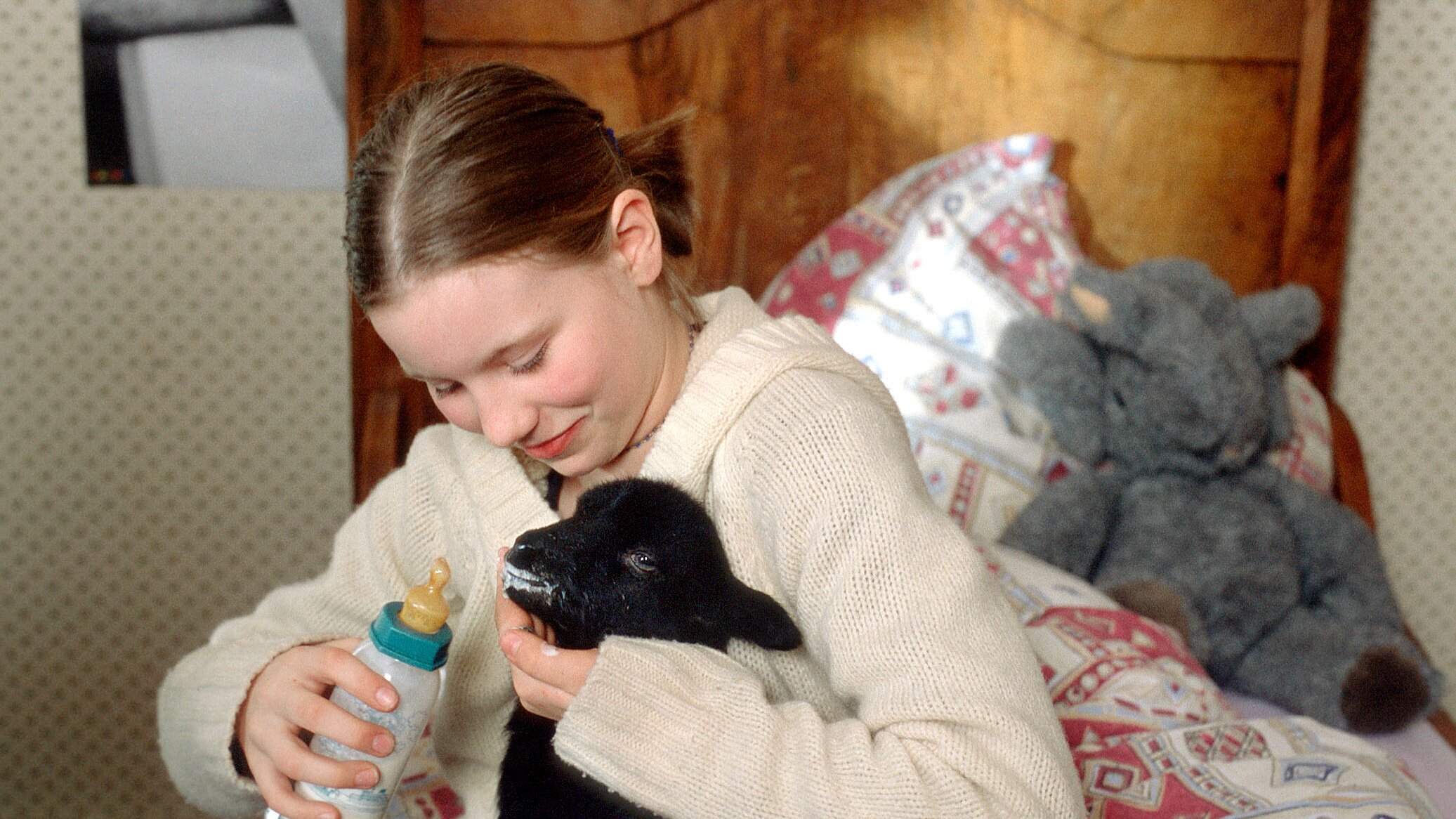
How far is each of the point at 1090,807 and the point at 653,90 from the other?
1.13 metres

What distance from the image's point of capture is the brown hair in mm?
771

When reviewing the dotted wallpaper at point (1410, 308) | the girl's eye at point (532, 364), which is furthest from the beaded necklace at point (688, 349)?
the dotted wallpaper at point (1410, 308)

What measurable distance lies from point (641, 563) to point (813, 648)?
14 centimetres

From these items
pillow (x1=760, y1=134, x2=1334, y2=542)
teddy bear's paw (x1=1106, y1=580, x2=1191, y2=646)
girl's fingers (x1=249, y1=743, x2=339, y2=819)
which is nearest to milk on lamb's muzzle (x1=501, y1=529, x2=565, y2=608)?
girl's fingers (x1=249, y1=743, x2=339, y2=819)

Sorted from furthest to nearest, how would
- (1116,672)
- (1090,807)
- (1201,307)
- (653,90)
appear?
(653,90)
(1201,307)
(1116,672)
(1090,807)

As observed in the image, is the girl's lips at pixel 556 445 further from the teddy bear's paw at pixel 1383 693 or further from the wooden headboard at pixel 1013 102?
the teddy bear's paw at pixel 1383 693

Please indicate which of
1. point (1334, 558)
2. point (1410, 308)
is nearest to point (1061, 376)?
point (1334, 558)

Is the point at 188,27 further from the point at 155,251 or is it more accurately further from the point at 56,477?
the point at 56,477

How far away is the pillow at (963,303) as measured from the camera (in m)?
1.49

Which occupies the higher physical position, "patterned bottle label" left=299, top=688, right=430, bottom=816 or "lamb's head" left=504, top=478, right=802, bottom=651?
"lamb's head" left=504, top=478, right=802, bottom=651

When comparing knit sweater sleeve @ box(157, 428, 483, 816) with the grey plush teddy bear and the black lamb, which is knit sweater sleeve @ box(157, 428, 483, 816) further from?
the grey plush teddy bear

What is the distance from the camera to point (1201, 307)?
1.52 metres

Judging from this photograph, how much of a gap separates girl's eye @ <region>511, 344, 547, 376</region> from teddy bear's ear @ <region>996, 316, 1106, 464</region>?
2.95 feet

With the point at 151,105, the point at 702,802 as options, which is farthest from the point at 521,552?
the point at 151,105
